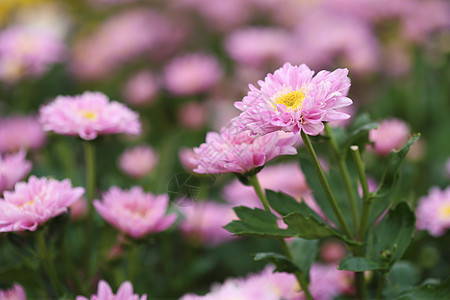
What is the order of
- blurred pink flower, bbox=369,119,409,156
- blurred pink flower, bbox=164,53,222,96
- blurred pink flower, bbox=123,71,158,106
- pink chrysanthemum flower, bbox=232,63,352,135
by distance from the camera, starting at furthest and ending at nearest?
blurred pink flower, bbox=123,71,158,106 < blurred pink flower, bbox=164,53,222,96 < blurred pink flower, bbox=369,119,409,156 < pink chrysanthemum flower, bbox=232,63,352,135

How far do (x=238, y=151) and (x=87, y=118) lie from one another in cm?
21

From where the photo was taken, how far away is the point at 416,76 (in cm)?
108

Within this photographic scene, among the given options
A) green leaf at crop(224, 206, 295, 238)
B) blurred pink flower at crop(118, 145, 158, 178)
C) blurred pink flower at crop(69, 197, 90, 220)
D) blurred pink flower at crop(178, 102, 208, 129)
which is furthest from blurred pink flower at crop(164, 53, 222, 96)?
green leaf at crop(224, 206, 295, 238)

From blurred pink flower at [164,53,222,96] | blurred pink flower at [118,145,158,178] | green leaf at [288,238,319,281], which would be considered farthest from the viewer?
blurred pink flower at [164,53,222,96]

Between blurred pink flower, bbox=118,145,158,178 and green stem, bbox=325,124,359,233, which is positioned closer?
green stem, bbox=325,124,359,233

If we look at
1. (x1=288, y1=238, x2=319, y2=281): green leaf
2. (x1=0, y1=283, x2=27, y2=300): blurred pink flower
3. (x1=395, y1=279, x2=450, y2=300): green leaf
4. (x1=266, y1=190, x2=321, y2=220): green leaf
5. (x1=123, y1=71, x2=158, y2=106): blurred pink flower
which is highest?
(x1=123, y1=71, x2=158, y2=106): blurred pink flower

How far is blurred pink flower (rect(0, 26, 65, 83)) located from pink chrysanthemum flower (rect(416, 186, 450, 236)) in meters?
0.72

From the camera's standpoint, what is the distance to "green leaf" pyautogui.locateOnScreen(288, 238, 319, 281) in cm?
53

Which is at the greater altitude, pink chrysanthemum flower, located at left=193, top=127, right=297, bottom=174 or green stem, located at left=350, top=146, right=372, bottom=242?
pink chrysanthemum flower, located at left=193, top=127, right=297, bottom=174

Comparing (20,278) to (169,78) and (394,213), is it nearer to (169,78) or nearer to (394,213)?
(394,213)

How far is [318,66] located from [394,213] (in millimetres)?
652

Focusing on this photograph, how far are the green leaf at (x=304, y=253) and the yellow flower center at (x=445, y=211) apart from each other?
0.62 ft

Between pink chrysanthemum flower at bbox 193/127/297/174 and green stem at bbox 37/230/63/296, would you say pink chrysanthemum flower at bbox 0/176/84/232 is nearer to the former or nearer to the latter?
green stem at bbox 37/230/63/296

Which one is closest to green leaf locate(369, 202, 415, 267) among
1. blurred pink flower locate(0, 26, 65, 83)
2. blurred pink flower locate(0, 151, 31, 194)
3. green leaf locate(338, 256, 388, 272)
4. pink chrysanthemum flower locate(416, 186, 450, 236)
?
green leaf locate(338, 256, 388, 272)
